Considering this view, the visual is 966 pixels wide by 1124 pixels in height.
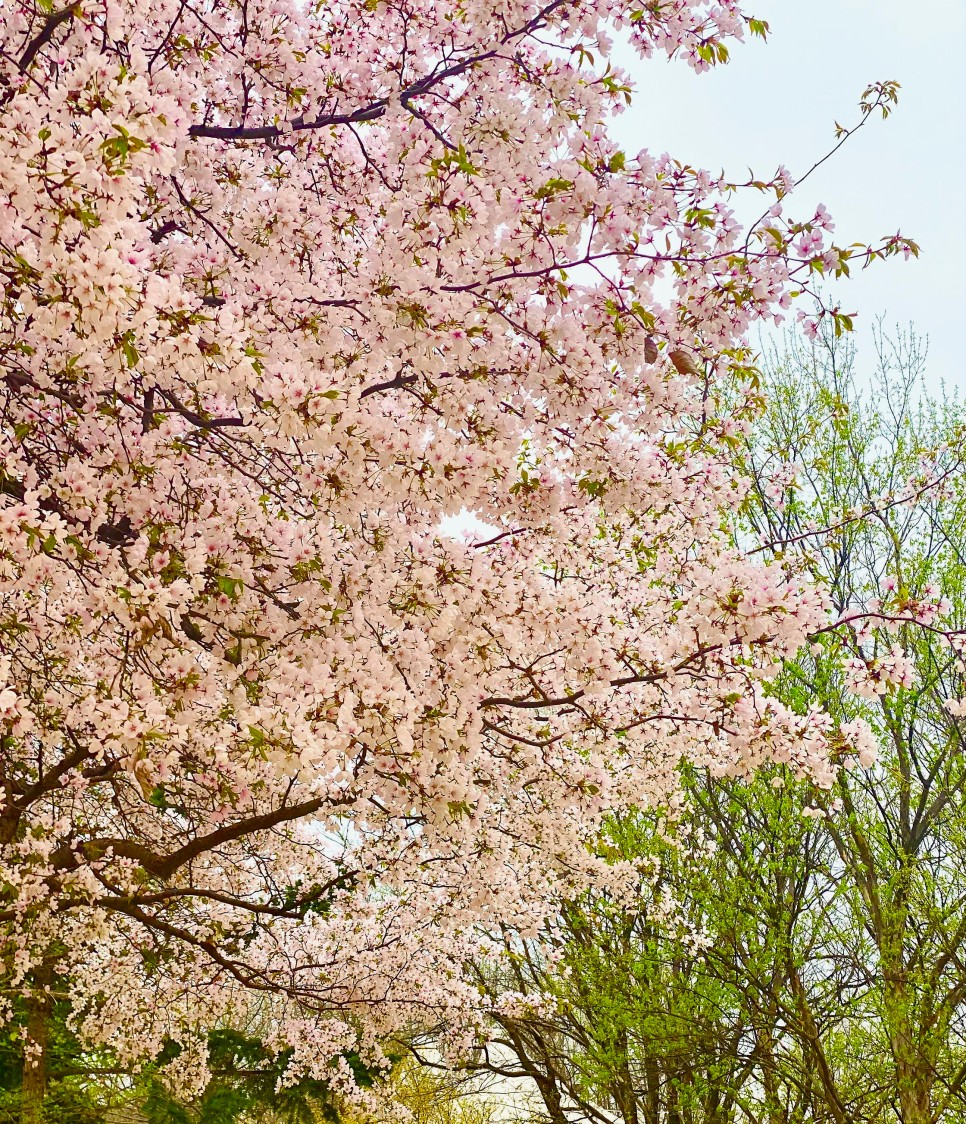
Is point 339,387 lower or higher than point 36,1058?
higher

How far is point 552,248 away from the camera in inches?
166

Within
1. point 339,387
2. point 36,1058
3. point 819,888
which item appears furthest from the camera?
point 819,888

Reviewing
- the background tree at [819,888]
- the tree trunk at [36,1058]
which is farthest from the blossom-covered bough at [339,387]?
the tree trunk at [36,1058]

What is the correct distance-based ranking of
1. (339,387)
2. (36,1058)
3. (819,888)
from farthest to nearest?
1. (819,888)
2. (36,1058)
3. (339,387)

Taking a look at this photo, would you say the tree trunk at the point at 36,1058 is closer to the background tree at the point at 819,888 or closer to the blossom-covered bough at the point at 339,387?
the blossom-covered bough at the point at 339,387

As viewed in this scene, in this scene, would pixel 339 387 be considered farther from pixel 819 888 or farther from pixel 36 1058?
pixel 819 888

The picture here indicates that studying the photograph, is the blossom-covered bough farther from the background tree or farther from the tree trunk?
the tree trunk

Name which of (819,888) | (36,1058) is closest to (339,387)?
(36,1058)

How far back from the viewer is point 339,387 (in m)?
3.74

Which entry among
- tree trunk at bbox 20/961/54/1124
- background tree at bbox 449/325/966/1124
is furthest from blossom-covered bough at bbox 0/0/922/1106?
tree trunk at bbox 20/961/54/1124

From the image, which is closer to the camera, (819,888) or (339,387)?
(339,387)

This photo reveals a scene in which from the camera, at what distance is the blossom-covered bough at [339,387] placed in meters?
3.30

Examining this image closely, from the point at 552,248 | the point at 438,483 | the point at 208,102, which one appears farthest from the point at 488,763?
the point at 208,102

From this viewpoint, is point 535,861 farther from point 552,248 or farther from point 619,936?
point 552,248
